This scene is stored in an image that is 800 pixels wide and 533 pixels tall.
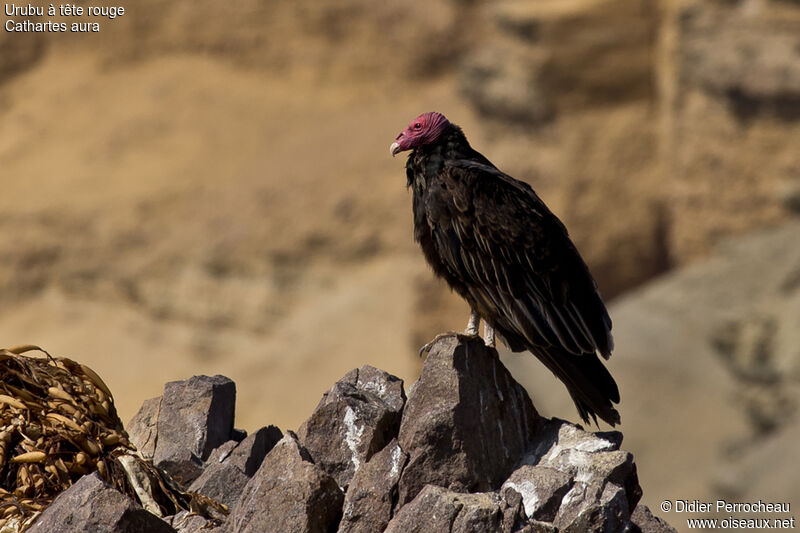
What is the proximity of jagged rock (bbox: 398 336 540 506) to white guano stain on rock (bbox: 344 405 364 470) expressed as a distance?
0.82ft

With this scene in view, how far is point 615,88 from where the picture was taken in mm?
22562

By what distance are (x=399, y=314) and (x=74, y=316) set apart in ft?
28.6

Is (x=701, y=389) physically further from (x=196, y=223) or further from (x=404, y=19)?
(x=404, y=19)

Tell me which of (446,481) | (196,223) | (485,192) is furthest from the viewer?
(196,223)

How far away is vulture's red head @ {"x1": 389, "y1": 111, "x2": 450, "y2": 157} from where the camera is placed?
7180 mm

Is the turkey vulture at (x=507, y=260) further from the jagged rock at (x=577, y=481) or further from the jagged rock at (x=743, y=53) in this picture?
the jagged rock at (x=743, y=53)

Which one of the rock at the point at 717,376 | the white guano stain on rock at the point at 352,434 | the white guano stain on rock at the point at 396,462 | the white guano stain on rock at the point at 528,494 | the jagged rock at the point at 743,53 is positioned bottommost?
the white guano stain on rock at the point at 528,494

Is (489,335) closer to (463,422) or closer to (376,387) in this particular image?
(376,387)

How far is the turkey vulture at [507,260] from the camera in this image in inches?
262

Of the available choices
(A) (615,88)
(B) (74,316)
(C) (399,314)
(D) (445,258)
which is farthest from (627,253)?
(D) (445,258)

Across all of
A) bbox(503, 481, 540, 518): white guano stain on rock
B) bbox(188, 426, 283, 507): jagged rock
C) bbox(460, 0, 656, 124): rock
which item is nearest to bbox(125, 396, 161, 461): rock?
bbox(188, 426, 283, 507): jagged rock

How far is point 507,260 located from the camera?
6953 millimetres

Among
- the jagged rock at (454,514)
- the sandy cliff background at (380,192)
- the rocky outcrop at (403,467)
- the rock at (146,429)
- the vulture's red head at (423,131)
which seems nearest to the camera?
the jagged rock at (454,514)

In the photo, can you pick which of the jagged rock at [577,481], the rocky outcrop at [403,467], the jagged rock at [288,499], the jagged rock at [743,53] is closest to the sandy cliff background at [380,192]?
the jagged rock at [743,53]
